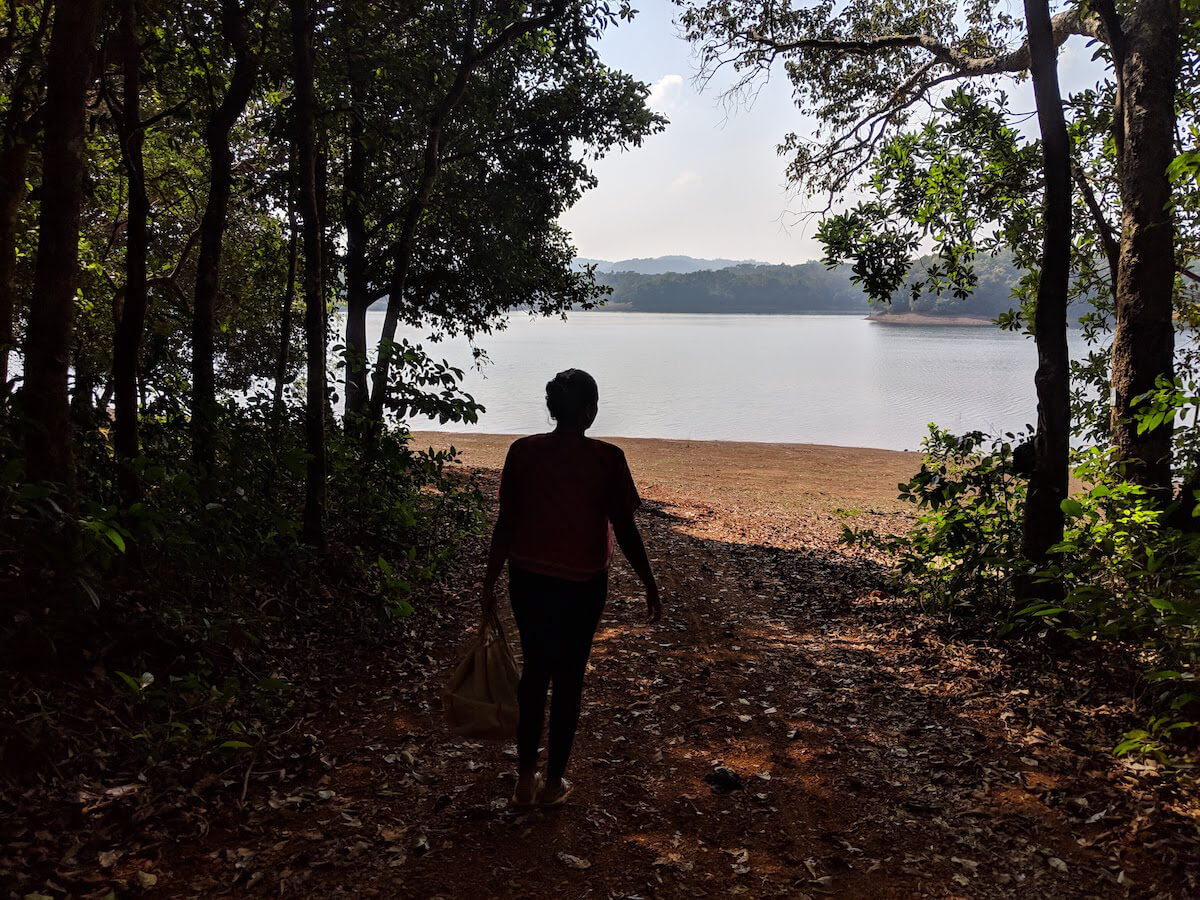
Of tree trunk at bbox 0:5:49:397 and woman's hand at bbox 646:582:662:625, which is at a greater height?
tree trunk at bbox 0:5:49:397

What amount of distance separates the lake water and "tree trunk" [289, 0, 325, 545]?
10.7m

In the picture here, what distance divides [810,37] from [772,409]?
3815 centimetres

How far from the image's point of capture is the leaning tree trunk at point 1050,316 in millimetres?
5832

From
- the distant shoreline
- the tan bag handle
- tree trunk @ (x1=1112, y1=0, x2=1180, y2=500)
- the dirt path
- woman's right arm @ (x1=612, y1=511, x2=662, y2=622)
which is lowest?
the dirt path

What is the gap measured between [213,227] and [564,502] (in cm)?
545

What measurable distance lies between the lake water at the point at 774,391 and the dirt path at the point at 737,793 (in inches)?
359

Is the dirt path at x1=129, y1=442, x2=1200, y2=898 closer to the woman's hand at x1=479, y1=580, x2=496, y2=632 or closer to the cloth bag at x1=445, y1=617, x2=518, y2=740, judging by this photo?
the cloth bag at x1=445, y1=617, x2=518, y2=740

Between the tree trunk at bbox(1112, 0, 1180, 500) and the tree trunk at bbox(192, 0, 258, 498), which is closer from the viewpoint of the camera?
the tree trunk at bbox(1112, 0, 1180, 500)

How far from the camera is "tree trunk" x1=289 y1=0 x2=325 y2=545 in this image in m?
6.39

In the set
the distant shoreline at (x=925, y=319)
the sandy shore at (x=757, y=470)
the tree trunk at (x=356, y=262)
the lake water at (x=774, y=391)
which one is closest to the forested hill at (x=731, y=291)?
the distant shoreline at (x=925, y=319)

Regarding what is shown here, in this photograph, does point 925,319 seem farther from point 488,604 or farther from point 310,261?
point 488,604

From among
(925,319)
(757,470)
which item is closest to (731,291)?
(925,319)

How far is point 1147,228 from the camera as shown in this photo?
618cm

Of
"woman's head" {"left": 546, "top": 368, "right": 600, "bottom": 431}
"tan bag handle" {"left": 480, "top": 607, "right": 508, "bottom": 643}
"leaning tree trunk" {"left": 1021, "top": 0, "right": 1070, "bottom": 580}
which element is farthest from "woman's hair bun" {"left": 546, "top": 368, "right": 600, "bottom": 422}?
"leaning tree trunk" {"left": 1021, "top": 0, "right": 1070, "bottom": 580}
